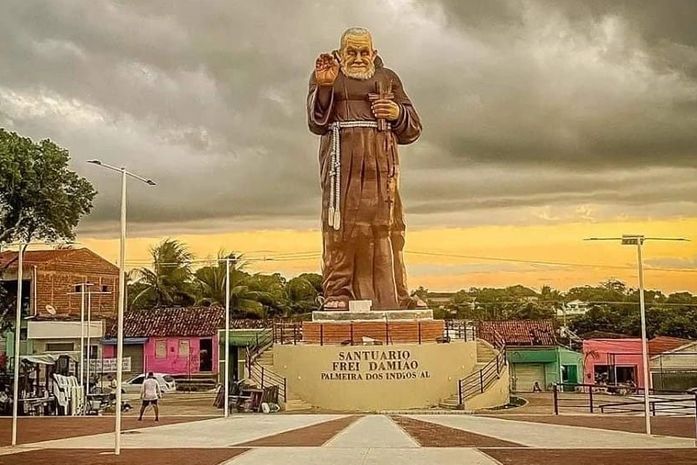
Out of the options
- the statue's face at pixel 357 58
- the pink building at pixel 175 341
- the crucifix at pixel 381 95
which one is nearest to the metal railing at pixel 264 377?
the crucifix at pixel 381 95

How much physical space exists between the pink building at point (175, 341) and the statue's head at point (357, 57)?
22.1 metres

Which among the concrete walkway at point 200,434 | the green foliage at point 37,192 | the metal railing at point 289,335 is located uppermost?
the green foliage at point 37,192

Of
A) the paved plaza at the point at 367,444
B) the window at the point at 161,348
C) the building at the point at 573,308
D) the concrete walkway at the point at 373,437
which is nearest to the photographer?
the paved plaza at the point at 367,444

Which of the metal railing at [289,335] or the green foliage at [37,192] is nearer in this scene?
the green foliage at [37,192]

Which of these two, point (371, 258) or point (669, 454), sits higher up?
point (371, 258)

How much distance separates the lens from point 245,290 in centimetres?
6397

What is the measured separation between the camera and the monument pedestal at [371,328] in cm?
3709

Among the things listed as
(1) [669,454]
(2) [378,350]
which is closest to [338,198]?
(2) [378,350]

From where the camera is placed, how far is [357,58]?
3847cm

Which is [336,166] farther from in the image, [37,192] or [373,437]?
[373,437]

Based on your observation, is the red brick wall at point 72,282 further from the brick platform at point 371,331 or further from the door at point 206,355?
the brick platform at point 371,331

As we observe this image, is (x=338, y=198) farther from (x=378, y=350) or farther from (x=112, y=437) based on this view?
(x=112, y=437)

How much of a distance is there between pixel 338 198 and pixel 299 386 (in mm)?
7809

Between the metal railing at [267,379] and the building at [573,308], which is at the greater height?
the building at [573,308]
